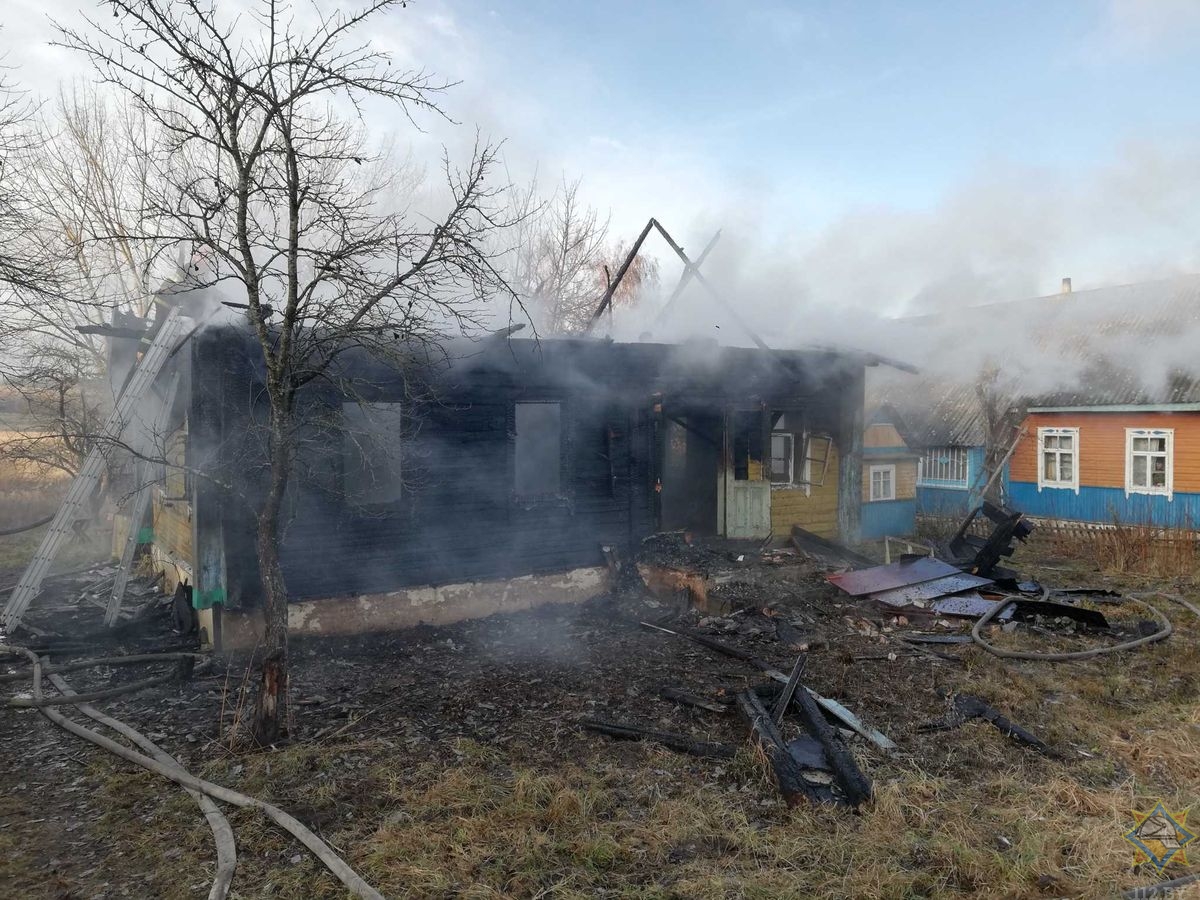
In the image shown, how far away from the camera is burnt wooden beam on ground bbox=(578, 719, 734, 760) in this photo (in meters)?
5.54

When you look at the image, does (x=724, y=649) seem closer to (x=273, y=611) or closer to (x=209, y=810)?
(x=273, y=611)

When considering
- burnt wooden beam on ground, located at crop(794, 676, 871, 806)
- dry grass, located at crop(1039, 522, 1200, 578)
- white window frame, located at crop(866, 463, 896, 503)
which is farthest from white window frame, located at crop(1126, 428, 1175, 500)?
burnt wooden beam on ground, located at crop(794, 676, 871, 806)

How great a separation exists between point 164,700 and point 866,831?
6.16 metres

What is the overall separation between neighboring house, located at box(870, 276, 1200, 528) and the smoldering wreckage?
5927 mm

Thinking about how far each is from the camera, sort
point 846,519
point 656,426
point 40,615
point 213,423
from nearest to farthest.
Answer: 1. point 213,423
2. point 40,615
3. point 656,426
4. point 846,519

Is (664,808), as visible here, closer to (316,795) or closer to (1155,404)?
(316,795)

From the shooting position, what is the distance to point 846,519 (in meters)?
13.1

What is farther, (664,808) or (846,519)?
(846,519)

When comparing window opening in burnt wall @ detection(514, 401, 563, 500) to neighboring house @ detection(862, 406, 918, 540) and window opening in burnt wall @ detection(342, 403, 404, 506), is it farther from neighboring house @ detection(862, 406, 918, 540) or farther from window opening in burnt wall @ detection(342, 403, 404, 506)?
neighboring house @ detection(862, 406, 918, 540)

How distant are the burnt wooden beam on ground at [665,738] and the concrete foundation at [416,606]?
393 cm

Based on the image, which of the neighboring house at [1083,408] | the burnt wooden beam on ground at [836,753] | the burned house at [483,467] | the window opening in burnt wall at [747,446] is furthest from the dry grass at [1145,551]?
the burnt wooden beam on ground at [836,753]

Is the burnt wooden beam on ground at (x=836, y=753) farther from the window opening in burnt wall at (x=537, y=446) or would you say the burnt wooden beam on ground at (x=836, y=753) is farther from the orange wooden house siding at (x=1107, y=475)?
the orange wooden house siding at (x=1107, y=475)

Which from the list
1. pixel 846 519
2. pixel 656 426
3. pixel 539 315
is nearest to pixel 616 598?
pixel 656 426

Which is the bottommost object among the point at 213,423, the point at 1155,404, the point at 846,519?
the point at 846,519
